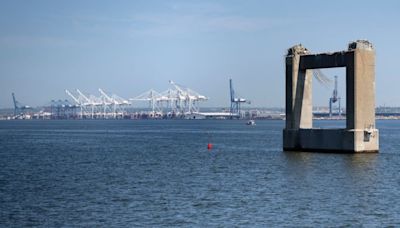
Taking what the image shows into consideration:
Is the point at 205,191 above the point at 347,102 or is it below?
below

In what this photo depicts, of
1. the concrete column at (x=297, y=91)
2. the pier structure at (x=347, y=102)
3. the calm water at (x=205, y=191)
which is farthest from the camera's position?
the concrete column at (x=297, y=91)

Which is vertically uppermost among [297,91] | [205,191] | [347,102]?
[297,91]

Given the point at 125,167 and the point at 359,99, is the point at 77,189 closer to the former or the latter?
the point at 125,167

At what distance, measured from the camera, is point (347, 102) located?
2069 inches

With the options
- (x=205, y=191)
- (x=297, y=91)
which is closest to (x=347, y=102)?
(x=297, y=91)

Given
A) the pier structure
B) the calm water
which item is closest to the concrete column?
the pier structure

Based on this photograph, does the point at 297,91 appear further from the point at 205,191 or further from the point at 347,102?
the point at 205,191

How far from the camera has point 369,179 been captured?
40000 millimetres

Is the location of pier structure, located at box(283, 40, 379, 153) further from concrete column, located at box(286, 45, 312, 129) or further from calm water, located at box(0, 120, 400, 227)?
calm water, located at box(0, 120, 400, 227)

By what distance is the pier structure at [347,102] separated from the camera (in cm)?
5159

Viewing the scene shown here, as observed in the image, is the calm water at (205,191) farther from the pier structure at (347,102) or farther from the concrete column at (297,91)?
the concrete column at (297,91)

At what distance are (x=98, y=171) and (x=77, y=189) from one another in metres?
10.2

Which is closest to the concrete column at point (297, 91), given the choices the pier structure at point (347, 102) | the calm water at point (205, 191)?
the pier structure at point (347, 102)

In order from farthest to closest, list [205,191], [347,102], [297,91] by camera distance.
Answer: [297,91]
[347,102]
[205,191]
